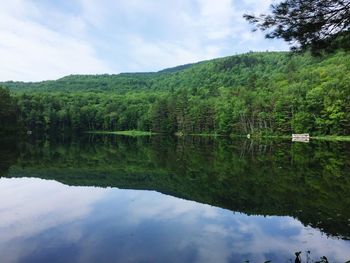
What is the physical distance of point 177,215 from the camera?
18203 millimetres

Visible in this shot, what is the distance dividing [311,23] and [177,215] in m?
10.7

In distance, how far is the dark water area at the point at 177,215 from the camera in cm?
1292

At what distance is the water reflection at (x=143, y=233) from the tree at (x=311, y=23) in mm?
7137

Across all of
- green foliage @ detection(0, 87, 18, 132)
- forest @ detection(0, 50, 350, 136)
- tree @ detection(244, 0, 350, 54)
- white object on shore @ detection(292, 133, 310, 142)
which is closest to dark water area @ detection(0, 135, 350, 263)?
tree @ detection(244, 0, 350, 54)

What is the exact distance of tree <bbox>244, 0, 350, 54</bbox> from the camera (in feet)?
37.9

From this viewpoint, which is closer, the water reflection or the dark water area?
the water reflection

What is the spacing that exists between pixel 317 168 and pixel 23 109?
12593 cm

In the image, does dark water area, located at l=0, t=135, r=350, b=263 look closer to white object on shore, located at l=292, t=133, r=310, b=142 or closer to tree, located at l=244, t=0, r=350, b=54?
tree, located at l=244, t=0, r=350, b=54

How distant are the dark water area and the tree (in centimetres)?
713

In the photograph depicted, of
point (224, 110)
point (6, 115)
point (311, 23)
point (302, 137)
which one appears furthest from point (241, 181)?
point (224, 110)

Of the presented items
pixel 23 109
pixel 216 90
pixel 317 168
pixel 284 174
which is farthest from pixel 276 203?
pixel 216 90

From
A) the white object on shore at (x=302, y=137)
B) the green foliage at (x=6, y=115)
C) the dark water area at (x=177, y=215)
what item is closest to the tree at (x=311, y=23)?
the dark water area at (x=177, y=215)

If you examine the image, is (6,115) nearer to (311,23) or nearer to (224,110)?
(224,110)

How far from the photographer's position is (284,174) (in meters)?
29.4
